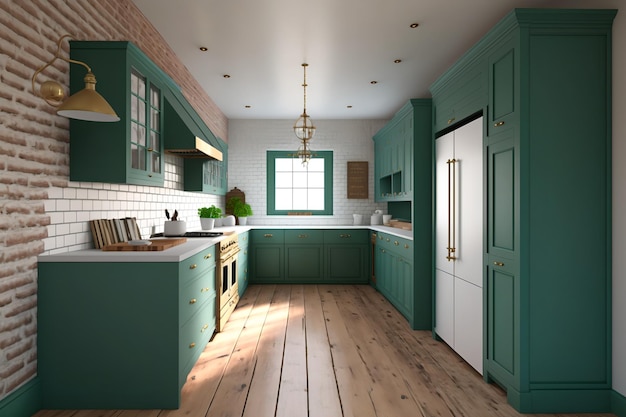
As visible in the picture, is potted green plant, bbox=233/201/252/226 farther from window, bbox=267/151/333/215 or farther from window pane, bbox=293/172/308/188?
window pane, bbox=293/172/308/188

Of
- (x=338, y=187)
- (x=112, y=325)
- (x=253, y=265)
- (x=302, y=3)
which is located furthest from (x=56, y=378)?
(x=338, y=187)

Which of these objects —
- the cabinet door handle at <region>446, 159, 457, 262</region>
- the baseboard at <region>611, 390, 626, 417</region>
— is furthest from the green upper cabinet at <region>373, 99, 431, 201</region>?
the baseboard at <region>611, 390, 626, 417</region>

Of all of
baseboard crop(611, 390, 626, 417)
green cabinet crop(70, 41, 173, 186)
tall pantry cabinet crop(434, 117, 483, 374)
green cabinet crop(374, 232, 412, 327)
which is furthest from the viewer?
green cabinet crop(374, 232, 412, 327)

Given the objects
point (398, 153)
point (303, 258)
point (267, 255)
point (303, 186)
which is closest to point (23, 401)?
point (267, 255)

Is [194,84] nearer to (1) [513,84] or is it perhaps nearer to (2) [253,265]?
(2) [253,265]

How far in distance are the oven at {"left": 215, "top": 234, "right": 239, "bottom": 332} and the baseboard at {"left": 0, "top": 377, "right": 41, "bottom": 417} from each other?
177cm

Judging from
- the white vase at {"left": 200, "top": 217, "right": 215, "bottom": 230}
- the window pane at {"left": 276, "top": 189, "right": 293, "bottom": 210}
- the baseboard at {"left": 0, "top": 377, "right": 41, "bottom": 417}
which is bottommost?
the baseboard at {"left": 0, "top": 377, "right": 41, "bottom": 417}

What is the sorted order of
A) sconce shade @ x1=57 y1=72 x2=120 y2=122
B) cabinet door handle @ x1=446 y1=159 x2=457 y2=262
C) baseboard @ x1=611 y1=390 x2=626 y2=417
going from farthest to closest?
cabinet door handle @ x1=446 y1=159 x2=457 y2=262 → baseboard @ x1=611 y1=390 x2=626 y2=417 → sconce shade @ x1=57 y1=72 x2=120 y2=122

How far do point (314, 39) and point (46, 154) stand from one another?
8.60ft

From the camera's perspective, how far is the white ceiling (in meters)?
3.36

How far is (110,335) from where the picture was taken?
2.55 m

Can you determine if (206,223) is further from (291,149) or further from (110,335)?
(291,149)

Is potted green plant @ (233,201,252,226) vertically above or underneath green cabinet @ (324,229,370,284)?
above

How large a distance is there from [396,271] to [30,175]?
3.95 meters
